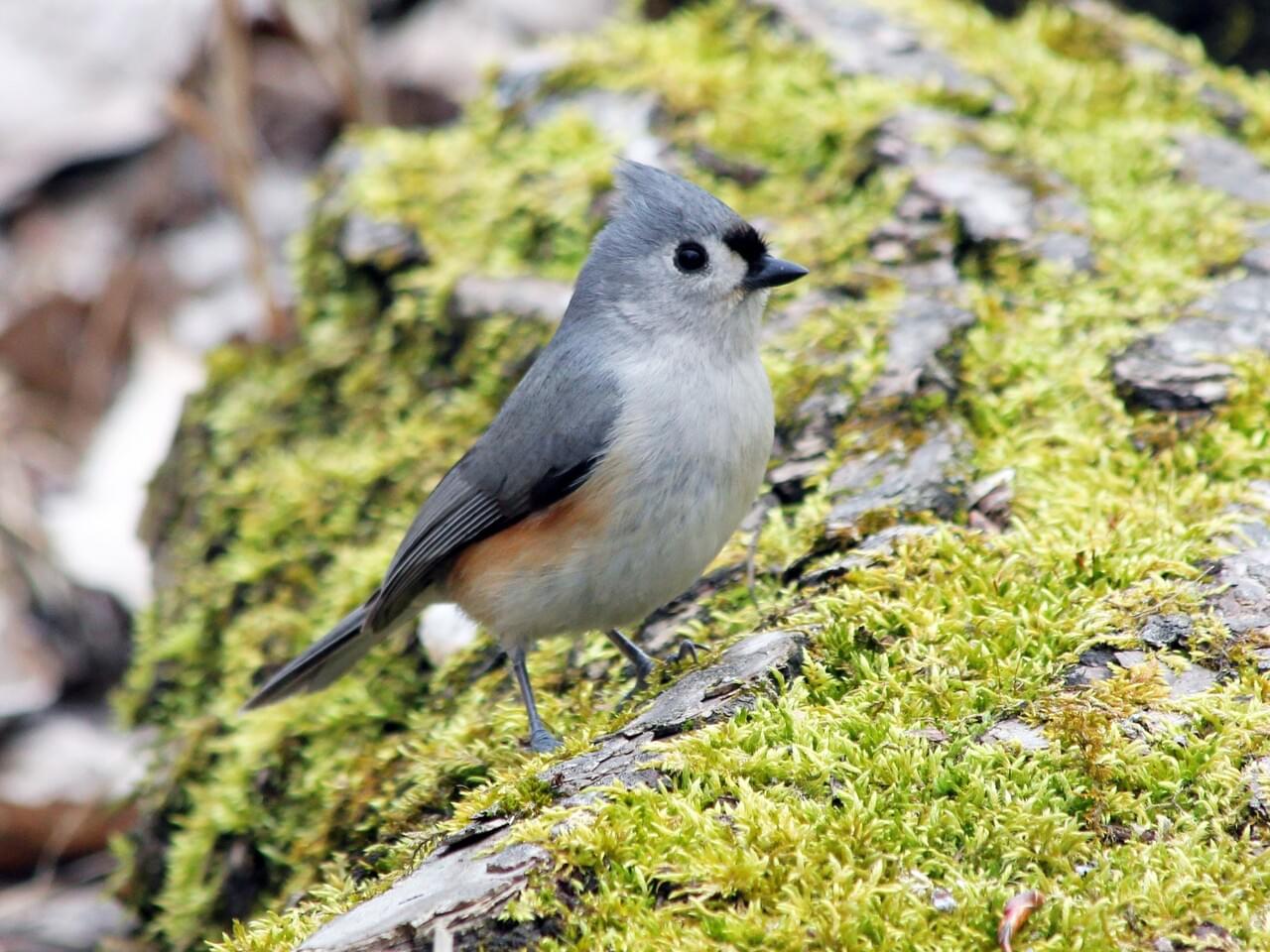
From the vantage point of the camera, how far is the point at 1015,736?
2.44 m

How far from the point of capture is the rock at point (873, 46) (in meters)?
5.35

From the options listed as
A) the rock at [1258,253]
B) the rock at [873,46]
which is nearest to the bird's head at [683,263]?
the rock at [1258,253]

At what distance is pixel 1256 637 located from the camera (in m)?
2.62

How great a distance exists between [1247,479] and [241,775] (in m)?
2.90

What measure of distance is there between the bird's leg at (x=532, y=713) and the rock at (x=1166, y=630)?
50.1 inches

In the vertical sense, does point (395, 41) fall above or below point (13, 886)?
above

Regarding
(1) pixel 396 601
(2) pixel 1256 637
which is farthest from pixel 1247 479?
(1) pixel 396 601

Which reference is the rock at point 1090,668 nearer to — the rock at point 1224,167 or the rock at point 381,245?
the rock at point 1224,167

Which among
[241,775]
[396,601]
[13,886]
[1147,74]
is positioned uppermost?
[1147,74]

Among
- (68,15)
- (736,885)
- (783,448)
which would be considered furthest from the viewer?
(68,15)

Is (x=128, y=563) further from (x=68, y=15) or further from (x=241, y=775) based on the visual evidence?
(x=68, y=15)

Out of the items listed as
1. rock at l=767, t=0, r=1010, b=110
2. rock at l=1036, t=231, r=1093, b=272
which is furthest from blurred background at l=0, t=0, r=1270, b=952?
rock at l=1036, t=231, r=1093, b=272

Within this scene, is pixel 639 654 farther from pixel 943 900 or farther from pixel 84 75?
pixel 84 75

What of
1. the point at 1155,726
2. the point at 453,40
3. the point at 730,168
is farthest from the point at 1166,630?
the point at 453,40
